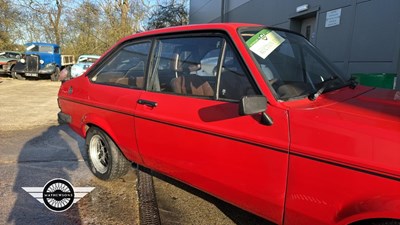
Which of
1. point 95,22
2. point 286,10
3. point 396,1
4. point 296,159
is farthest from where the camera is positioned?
point 95,22

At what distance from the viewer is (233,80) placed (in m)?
2.38

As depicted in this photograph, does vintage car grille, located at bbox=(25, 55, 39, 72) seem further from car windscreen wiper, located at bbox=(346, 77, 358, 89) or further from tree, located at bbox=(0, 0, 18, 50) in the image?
car windscreen wiper, located at bbox=(346, 77, 358, 89)

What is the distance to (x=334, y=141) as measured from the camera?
1824 millimetres

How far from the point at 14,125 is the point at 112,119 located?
4.25 m

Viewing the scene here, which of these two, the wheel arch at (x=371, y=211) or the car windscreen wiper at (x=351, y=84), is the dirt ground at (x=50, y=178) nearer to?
the wheel arch at (x=371, y=211)

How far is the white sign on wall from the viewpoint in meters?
7.84

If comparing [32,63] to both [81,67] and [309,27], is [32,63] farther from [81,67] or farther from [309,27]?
[309,27]

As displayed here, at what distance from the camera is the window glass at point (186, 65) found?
2.57 meters

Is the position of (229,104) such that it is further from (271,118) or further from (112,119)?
(112,119)

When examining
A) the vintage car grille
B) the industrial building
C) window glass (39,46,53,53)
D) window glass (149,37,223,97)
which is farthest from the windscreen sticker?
window glass (39,46,53,53)

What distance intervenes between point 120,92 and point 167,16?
2697cm

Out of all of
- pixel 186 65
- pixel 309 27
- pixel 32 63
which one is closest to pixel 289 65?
pixel 186 65

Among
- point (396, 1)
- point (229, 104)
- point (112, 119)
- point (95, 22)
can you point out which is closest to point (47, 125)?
point (112, 119)

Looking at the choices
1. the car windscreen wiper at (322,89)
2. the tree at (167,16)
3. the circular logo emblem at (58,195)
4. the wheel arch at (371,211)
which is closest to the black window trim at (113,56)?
the circular logo emblem at (58,195)
